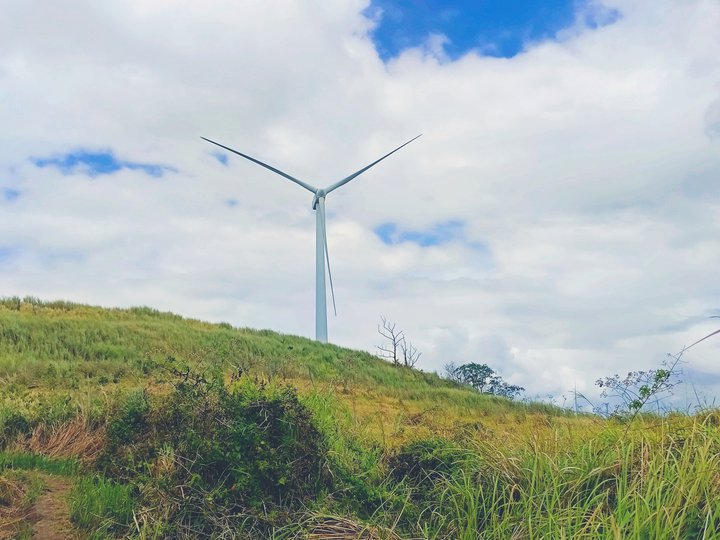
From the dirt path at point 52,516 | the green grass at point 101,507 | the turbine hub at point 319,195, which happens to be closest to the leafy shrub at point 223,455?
the green grass at point 101,507

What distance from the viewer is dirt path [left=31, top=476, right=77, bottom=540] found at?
23.4ft

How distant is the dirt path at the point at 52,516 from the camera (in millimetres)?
7145

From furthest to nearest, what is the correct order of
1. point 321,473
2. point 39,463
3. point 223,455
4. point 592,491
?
point 39,463 → point 321,473 → point 223,455 → point 592,491

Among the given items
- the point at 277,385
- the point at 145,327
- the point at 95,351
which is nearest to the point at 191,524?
the point at 277,385

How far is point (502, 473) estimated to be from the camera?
23.2ft

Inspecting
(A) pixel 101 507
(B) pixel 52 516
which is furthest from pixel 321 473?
(B) pixel 52 516

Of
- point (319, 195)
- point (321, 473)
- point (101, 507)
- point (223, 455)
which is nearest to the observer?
point (101, 507)

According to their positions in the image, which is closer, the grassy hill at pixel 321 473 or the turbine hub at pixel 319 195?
the grassy hill at pixel 321 473

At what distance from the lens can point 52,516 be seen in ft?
24.5

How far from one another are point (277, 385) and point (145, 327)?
2042 centimetres

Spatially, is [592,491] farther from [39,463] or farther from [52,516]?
[39,463]

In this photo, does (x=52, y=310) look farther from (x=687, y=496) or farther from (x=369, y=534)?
(x=687, y=496)

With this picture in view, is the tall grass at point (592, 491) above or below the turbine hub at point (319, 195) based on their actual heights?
below

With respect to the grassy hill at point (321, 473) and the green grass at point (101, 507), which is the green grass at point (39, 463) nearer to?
the grassy hill at point (321, 473)
